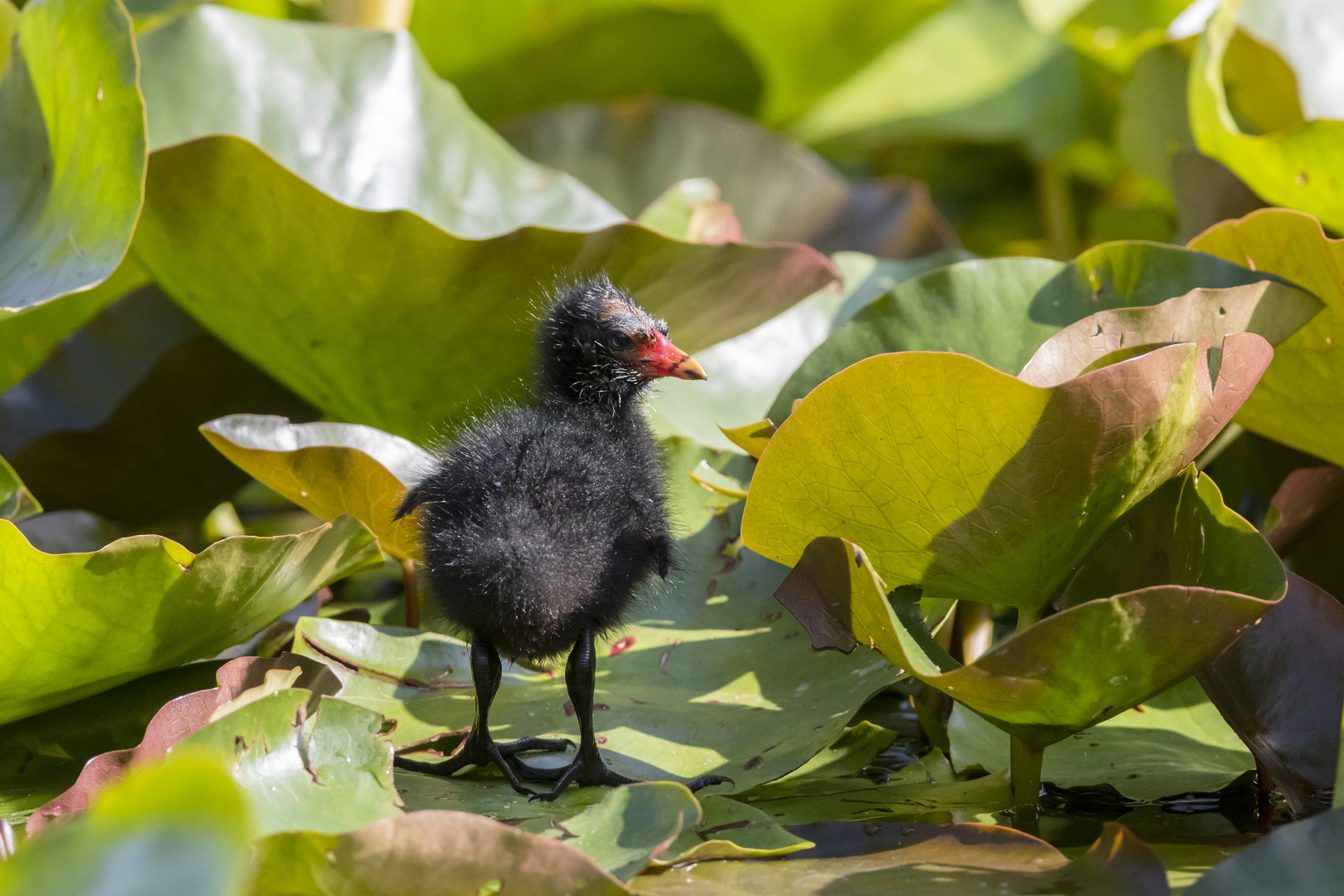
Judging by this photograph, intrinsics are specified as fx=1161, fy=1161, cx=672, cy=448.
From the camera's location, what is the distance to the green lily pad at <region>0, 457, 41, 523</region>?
1.16 meters

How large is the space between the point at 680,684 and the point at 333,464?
14.4 inches

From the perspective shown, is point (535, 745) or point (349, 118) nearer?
point (535, 745)

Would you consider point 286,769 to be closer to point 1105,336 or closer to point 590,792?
point 590,792

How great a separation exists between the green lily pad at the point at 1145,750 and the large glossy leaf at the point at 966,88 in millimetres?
1454

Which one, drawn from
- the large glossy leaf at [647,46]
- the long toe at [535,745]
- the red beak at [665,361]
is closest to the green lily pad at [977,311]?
the red beak at [665,361]

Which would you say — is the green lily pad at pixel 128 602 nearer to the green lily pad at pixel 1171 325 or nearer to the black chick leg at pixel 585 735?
the black chick leg at pixel 585 735

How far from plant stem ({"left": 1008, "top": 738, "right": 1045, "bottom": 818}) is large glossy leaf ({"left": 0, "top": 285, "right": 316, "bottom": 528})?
1035mm

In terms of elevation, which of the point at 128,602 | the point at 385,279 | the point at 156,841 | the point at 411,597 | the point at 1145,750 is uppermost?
the point at 156,841

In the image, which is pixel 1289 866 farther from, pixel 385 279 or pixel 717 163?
pixel 717 163

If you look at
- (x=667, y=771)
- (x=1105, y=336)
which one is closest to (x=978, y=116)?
(x=1105, y=336)

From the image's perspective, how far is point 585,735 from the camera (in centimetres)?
93

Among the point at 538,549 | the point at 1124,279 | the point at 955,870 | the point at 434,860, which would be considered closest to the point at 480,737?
the point at 538,549

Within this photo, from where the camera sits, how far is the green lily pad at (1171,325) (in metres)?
0.81

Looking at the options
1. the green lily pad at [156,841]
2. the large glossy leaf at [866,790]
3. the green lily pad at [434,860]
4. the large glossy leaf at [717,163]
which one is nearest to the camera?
the green lily pad at [156,841]
